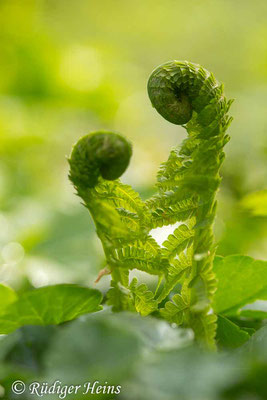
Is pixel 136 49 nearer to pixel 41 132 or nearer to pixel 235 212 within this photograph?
pixel 41 132

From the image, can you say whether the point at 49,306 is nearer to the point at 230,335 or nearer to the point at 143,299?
the point at 143,299

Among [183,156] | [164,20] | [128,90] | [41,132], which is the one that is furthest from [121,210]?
[164,20]

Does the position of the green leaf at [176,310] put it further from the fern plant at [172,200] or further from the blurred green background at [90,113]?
the blurred green background at [90,113]

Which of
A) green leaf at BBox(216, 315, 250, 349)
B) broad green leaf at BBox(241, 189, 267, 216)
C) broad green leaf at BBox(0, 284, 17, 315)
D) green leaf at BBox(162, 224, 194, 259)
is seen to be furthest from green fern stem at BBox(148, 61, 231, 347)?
broad green leaf at BBox(241, 189, 267, 216)

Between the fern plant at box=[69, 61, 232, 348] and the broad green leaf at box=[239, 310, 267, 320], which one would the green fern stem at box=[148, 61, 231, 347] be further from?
the broad green leaf at box=[239, 310, 267, 320]

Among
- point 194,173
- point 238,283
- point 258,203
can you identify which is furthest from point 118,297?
point 258,203

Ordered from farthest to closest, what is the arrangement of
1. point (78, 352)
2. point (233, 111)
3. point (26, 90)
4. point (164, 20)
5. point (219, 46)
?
point (164, 20) < point (219, 46) < point (26, 90) < point (233, 111) < point (78, 352)

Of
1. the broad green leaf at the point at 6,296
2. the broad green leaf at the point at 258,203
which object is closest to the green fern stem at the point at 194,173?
the broad green leaf at the point at 6,296
